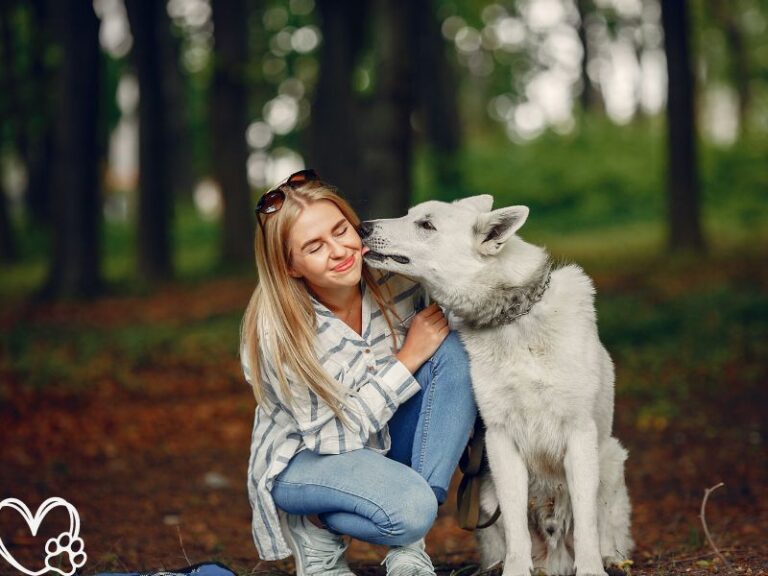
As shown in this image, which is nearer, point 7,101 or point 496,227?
point 496,227

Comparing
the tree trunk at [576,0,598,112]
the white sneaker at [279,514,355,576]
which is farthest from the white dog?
the tree trunk at [576,0,598,112]

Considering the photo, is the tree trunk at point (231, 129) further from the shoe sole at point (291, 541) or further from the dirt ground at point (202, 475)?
the shoe sole at point (291, 541)

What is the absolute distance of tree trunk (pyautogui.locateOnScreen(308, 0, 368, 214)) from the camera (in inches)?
538

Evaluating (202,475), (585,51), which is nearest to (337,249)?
(202,475)

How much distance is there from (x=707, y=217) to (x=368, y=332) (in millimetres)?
13277

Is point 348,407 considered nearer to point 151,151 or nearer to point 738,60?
point 151,151

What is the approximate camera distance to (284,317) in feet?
11.5

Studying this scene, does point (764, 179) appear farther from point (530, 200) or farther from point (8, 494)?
point (8, 494)

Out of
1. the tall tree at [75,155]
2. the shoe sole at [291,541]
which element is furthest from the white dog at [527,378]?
the tall tree at [75,155]

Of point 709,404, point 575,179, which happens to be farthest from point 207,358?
point 575,179

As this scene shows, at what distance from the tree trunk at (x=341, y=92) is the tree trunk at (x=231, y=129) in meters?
1.37

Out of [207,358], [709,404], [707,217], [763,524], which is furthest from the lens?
[707,217]

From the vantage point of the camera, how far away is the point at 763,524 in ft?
16.0

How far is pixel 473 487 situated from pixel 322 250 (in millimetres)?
1191
